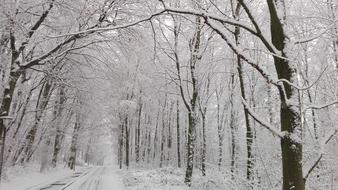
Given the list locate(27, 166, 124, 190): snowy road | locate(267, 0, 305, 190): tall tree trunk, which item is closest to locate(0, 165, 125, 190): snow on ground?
locate(27, 166, 124, 190): snowy road

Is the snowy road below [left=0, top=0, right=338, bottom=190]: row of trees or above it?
below

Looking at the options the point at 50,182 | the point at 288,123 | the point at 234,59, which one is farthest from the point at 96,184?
the point at 288,123

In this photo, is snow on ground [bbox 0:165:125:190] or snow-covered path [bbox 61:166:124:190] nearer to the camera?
snow on ground [bbox 0:165:125:190]

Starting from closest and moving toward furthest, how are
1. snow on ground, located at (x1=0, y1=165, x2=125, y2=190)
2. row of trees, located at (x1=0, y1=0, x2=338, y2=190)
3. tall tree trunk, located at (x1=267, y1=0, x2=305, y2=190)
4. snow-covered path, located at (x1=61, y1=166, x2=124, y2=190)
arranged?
tall tree trunk, located at (x1=267, y1=0, x2=305, y2=190) → row of trees, located at (x1=0, y1=0, x2=338, y2=190) → snow on ground, located at (x1=0, y1=165, x2=125, y2=190) → snow-covered path, located at (x1=61, y1=166, x2=124, y2=190)

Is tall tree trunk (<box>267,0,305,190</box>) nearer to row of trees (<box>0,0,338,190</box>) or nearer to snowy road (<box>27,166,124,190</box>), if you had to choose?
row of trees (<box>0,0,338,190</box>)

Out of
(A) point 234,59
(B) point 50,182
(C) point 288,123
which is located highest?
(A) point 234,59

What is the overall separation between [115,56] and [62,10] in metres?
2.71

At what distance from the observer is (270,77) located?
4.48m

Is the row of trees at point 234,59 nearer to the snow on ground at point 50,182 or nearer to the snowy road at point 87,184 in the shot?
the snow on ground at point 50,182

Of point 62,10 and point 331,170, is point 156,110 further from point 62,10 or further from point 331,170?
point 331,170

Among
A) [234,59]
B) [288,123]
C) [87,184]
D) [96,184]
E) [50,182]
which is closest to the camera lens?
[288,123]

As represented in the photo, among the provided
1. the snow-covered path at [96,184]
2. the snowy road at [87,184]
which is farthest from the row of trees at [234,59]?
the snow-covered path at [96,184]

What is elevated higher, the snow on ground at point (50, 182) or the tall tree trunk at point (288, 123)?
the tall tree trunk at point (288, 123)

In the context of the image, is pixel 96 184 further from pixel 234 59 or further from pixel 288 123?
pixel 288 123
